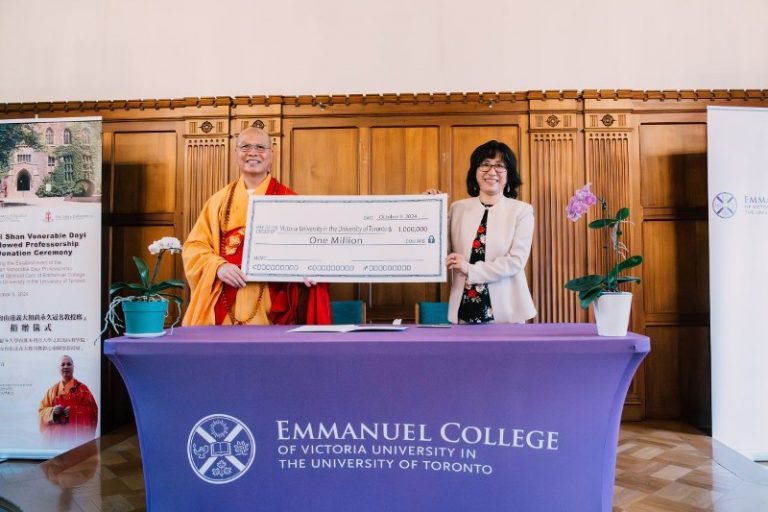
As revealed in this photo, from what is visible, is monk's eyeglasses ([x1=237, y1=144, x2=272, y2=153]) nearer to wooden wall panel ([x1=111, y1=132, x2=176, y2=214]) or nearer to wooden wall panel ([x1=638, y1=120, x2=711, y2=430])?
wooden wall panel ([x1=111, y1=132, x2=176, y2=214])

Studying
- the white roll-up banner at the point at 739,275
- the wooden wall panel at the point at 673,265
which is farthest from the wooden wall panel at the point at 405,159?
the white roll-up banner at the point at 739,275

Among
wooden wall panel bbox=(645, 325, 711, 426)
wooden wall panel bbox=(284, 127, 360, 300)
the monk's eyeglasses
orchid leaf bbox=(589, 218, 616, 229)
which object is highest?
wooden wall panel bbox=(284, 127, 360, 300)

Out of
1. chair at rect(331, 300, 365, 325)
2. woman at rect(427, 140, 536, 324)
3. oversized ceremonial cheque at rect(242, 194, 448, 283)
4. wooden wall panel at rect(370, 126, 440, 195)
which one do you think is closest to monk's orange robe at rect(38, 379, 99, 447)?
chair at rect(331, 300, 365, 325)

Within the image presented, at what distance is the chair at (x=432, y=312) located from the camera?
304cm

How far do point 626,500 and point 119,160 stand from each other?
3.80 meters

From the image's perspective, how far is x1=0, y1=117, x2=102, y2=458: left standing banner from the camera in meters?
3.25

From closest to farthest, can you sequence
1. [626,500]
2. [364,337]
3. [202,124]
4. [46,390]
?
[364,337], [626,500], [46,390], [202,124]

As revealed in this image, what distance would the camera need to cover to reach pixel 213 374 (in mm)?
1594

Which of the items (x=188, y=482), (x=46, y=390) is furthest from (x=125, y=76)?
(x=188, y=482)

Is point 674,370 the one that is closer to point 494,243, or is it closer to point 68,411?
point 494,243

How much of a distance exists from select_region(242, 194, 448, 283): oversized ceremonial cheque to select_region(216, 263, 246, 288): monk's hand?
0.10 feet

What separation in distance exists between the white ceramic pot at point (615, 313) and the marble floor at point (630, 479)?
969mm

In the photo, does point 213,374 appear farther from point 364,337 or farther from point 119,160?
point 119,160

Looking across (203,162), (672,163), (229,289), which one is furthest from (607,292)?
(203,162)
